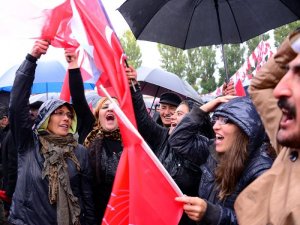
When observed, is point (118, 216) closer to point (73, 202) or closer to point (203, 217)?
point (203, 217)

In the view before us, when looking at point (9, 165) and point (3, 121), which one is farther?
point (3, 121)

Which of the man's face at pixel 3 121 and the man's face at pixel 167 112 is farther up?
the man's face at pixel 167 112

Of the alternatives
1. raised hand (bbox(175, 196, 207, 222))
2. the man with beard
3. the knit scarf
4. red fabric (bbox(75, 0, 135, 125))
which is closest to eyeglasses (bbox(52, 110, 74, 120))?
the knit scarf

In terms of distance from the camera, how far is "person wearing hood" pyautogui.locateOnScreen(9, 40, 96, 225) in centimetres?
311

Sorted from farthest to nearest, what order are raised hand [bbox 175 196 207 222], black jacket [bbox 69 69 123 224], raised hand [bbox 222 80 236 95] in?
Answer: black jacket [bbox 69 69 123 224]
raised hand [bbox 222 80 236 95]
raised hand [bbox 175 196 207 222]

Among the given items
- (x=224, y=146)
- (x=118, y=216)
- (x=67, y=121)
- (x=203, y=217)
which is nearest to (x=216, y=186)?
(x=224, y=146)

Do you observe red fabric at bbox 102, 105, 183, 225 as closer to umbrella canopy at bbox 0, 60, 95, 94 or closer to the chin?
the chin

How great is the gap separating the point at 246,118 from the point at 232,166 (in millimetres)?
282

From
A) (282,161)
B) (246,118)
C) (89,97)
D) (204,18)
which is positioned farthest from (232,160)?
(89,97)

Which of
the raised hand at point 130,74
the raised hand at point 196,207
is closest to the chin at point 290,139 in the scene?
the raised hand at point 196,207

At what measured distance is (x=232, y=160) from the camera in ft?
7.94

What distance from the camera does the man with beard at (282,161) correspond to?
1409 mm

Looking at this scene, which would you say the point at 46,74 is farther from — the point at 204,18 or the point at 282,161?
the point at 282,161

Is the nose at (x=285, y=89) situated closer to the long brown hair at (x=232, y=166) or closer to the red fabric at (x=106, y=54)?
the long brown hair at (x=232, y=166)
